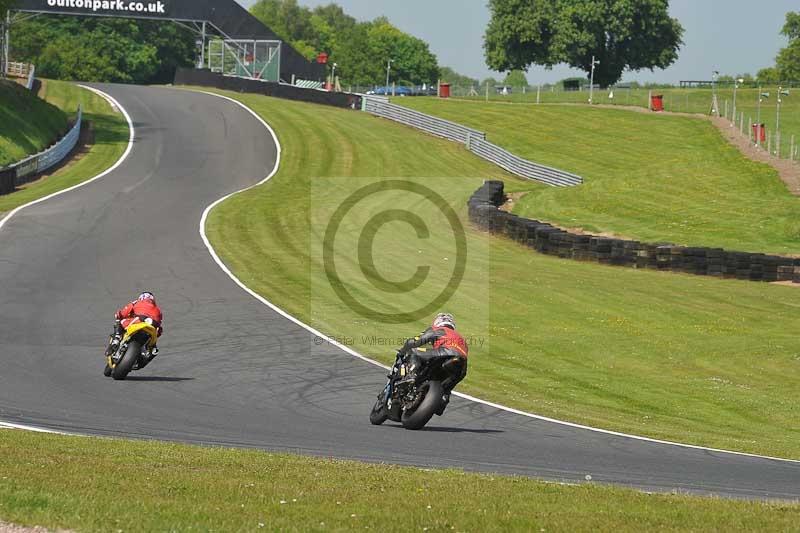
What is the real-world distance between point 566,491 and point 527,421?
4.97 meters

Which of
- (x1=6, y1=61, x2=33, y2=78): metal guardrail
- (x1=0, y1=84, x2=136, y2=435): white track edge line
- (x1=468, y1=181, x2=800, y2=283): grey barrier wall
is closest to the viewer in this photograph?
(x1=0, y1=84, x2=136, y2=435): white track edge line

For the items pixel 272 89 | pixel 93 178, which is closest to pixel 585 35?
pixel 272 89

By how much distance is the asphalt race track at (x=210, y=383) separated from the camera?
40.4ft

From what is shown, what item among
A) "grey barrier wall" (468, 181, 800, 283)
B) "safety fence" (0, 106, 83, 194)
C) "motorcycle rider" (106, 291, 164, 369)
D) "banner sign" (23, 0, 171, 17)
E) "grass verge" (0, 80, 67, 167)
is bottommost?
"motorcycle rider" (106, 291, 164, 369)

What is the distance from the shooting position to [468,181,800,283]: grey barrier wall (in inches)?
1119

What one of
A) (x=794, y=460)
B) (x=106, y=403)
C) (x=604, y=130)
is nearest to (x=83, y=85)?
(x=604, y=130)

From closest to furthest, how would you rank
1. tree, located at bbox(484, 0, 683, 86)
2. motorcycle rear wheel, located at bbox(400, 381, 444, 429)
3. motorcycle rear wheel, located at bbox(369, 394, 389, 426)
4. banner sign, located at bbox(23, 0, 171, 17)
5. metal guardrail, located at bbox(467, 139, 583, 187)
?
motorcycle rear wheel, located at bbox(400, 381, 444, 429)
motorcycle rear wheel, located at bbox(369, 394, 389, 426)
metal guardrail, located at bbox(467, 139, 583, 187)
banner sign, located at bbox(23, 0, 171, 17)
tree, located at bbox(484, 0, 683, 86)

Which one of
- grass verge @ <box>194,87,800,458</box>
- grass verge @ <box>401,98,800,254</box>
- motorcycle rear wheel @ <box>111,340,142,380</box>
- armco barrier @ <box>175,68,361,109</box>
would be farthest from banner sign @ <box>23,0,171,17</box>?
motorcycle rear wheel @ <box>111,340,142,380</box>

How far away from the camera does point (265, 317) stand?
22844mm

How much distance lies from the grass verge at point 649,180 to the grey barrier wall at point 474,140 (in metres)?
2.14

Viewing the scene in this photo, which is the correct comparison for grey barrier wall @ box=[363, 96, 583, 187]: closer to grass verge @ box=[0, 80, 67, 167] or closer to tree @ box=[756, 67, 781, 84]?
grass verge @ box=[0, 80, 67, 167]

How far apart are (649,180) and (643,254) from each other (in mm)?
13779


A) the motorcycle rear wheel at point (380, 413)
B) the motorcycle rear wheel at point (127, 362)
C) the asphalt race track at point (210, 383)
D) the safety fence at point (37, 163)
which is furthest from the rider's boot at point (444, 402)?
the safety fence at point (37, 163)

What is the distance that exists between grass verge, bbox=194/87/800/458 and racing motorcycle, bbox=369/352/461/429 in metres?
2.40
